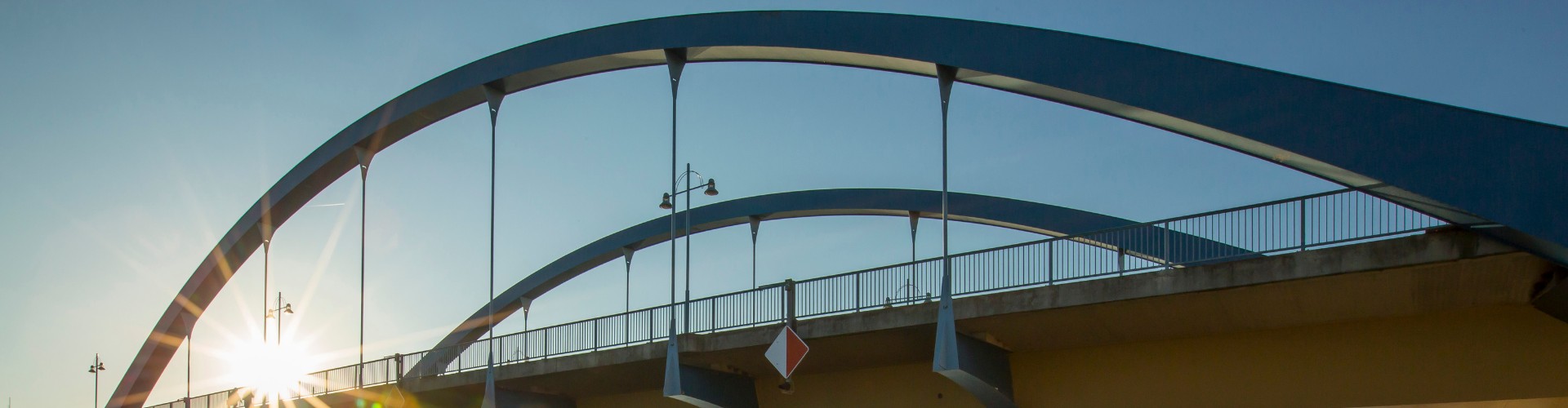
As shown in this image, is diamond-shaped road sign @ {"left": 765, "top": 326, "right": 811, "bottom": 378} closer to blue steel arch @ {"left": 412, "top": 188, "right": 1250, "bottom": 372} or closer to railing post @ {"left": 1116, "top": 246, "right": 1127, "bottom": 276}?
railing post @ {"left": 1116, "top": 246, "right": 1127, "bottom": 276}

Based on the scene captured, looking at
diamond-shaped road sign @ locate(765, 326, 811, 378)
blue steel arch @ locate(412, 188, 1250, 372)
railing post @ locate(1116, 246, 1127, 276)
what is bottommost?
diamond-shaped road sign @ locate(765, 326, 811, 378)

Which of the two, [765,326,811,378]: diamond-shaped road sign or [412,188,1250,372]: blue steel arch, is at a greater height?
[412,188,1250,372]: blue steel arch

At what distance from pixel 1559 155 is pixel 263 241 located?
3153 cm

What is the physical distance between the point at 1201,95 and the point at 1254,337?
4.72 meters

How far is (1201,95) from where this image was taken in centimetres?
1662

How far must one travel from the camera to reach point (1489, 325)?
17094 mm

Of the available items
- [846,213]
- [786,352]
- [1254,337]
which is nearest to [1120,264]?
[1254,337]

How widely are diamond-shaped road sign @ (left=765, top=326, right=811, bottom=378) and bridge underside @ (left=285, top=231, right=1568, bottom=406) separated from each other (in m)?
1.49

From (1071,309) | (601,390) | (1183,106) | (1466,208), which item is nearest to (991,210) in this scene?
(601,390)

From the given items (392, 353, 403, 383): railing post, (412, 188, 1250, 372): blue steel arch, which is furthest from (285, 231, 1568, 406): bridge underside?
(392, 353, 403, 383): railing post

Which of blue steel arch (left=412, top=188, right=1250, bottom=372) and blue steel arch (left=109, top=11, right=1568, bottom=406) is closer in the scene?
blue steel arch (left=109, top=11, right=1568, bottom=406)

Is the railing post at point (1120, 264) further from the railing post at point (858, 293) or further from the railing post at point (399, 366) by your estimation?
the railing post at point (399, 366)

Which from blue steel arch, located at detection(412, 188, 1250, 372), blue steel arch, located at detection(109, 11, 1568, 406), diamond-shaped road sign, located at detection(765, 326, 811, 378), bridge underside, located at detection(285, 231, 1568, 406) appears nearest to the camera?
blue steel arch, located at detection(109, 11, 1568, 406)

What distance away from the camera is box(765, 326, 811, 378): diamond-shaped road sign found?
20703mm
